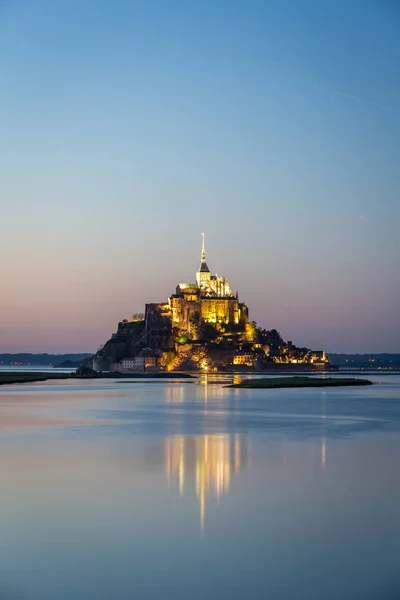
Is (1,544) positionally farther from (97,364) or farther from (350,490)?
(97,364)

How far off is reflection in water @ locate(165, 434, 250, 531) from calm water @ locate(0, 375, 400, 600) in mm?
43

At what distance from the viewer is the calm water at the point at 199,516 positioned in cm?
748

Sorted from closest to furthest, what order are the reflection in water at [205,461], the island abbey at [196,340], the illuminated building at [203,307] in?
the reflection in water at [205,461] < the island abbey at [196,340] < the illuminated building at [203,307]

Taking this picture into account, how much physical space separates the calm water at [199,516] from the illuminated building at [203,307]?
90.8 m

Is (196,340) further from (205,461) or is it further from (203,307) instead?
(205,461)

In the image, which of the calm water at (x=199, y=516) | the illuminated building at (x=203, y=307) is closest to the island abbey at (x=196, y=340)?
the illuminated building at (x=203, y=307)

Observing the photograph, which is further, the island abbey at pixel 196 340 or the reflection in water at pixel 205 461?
the island abbey at pixel 196 340

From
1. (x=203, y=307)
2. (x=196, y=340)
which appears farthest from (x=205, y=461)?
(x=203, y=307)

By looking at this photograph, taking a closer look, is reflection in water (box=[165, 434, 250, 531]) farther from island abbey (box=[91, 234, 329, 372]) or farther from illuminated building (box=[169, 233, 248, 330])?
illuminated building (box=[169, 233, 248, 330])

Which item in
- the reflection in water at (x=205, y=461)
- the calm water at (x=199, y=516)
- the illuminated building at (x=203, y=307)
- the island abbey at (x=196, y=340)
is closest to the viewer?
the calm water at (x=199, y=516)

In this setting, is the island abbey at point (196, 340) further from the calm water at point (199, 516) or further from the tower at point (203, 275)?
the calm water at point (199, 516)

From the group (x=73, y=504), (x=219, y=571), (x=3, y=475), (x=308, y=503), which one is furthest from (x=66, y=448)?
(x=219, y=571)

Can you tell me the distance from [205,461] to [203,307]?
9707 centimetres

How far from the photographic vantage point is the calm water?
7.48 meters
